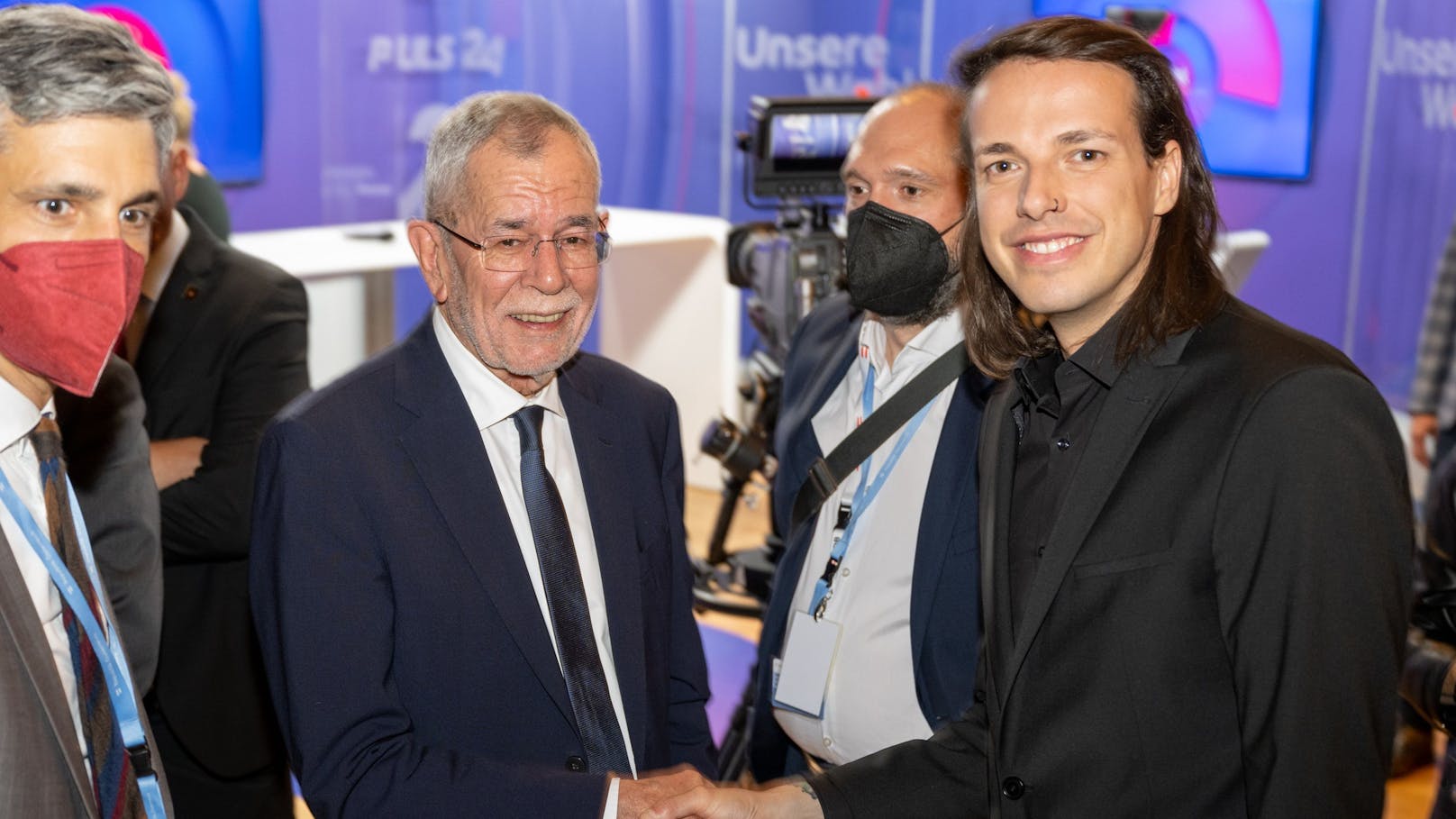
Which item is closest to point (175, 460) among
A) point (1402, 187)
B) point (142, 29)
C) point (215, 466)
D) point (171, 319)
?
point (215, 466)

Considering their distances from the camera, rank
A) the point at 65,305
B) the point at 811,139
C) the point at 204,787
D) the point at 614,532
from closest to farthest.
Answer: the point at 65,305 → the point at 614,532 → the point at 204,787 → the point at 811,139

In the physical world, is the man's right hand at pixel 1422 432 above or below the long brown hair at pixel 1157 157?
below

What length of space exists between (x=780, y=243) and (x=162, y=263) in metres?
1.35

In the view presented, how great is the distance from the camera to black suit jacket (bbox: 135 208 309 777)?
8.25ft

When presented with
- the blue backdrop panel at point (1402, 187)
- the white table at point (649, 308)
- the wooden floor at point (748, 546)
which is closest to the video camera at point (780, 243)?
the wooden floor at point (748, 546)

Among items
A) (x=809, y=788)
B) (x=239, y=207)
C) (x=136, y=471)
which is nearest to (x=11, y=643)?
A: (x=136, y=471)

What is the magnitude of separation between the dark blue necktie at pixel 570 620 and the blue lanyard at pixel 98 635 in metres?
0.49

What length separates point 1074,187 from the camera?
1.61 metres

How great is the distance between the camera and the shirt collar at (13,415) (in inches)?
61.2

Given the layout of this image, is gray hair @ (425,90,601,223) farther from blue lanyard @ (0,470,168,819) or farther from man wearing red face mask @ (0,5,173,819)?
blue lanyard @ (0,470,168,819)

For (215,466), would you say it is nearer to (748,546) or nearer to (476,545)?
(476,545)

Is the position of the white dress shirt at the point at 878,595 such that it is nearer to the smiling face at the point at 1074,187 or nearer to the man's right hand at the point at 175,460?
the smiling face at the point at 1074,187

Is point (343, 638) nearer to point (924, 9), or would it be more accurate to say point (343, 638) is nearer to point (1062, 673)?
point (1062, 673)

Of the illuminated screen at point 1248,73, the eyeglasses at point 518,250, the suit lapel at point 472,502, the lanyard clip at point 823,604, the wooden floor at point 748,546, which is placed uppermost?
the illuminated screen at point 1248,73
